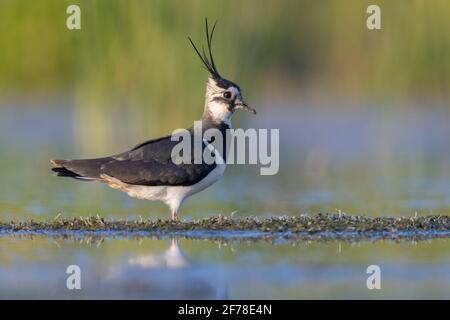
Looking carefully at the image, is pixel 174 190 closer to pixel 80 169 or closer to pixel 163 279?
pixel 80 169

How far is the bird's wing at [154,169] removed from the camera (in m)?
11.9

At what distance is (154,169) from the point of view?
11930mm

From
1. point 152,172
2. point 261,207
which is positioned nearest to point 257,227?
point 152,172

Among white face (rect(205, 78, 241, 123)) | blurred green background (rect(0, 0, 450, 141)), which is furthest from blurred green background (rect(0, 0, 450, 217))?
white face (rect(205, 78, 241, 123))

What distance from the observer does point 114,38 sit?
746 inches

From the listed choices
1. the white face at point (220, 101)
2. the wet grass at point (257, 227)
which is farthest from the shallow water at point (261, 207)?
the white face at point (220, 101)

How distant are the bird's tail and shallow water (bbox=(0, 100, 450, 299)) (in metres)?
0.96

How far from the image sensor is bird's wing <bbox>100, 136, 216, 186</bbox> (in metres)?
11.9

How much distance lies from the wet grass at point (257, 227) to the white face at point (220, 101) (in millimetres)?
1495

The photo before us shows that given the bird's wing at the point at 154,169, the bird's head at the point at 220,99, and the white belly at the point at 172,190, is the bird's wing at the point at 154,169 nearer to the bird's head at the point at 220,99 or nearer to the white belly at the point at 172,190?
the white belly at the point at 172,190

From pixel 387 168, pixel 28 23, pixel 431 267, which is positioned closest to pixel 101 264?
pixel 431 267
